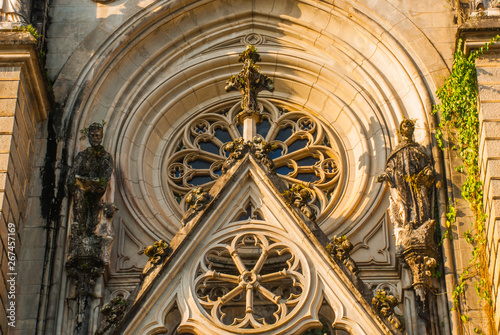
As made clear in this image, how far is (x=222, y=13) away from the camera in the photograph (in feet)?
68.5

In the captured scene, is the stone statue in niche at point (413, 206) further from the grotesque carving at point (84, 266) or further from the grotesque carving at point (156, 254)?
the grotesque carving at point (84, 266)

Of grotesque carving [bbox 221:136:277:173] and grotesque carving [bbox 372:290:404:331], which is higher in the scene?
grotesque carving [bbox 221:136:277:173]

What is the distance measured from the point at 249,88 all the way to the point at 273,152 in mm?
2315

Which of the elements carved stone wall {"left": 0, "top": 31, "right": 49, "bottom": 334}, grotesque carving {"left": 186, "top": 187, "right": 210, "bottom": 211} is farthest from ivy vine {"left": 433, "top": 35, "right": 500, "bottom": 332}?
carved stone wall {"left": 0, "top": 31, "right": 49, "bottom": 334}

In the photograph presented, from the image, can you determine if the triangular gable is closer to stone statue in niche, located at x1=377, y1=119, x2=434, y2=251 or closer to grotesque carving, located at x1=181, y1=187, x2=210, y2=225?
grotesque carving, located at x1=181, y1=187, x2=210, y2=225

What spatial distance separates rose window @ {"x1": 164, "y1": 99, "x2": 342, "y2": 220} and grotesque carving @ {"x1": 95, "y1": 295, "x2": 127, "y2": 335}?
3468mm

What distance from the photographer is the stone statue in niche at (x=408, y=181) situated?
17.5 m

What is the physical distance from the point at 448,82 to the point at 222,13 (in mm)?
4450

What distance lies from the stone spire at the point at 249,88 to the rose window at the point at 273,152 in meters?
1.80

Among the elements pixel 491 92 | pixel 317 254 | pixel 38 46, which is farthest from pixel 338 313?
pixel 38 46

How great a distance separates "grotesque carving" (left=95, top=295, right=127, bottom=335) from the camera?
52.3 ft

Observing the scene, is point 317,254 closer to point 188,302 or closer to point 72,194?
point 188,302

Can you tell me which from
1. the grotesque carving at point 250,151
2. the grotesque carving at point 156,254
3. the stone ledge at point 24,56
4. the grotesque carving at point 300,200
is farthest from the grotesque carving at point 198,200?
the stone ledge at point 24,56

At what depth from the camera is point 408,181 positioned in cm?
1781
